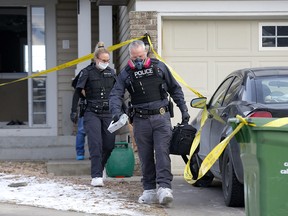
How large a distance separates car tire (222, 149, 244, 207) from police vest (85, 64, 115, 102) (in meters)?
2.18

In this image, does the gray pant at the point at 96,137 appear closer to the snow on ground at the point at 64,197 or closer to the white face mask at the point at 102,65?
the snow on ground at the point at 64,197

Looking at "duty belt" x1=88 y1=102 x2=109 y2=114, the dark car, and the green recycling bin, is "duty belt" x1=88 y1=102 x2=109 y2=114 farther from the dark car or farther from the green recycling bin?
the green recycling bin

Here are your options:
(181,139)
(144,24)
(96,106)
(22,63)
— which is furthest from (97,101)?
(22,63)

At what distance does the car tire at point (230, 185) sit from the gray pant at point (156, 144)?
0.61 meters

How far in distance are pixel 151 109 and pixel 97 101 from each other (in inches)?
65.9

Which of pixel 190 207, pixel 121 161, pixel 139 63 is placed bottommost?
pixel 190 207

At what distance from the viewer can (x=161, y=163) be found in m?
7.64

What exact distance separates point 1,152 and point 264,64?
507 cm

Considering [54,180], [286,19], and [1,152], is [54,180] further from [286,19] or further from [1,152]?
[286,19]

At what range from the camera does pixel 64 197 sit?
815 cm

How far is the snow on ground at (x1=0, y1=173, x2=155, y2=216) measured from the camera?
7.44m

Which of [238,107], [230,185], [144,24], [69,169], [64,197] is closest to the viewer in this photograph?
[238,107]

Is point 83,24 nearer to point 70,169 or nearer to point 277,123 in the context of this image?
point 70,169

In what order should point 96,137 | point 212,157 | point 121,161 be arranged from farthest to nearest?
point 121,161, point 96,137, point 212,157
